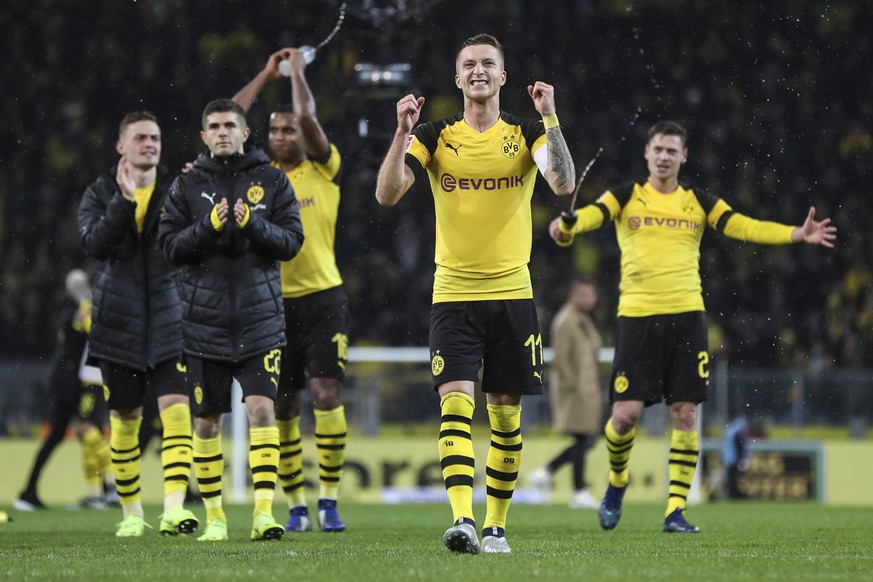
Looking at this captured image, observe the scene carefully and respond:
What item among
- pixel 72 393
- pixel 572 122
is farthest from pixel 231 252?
pixel 572 122

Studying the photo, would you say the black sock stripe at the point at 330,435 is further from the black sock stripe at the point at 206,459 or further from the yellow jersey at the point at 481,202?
the yellow jersey at the point at 481,202

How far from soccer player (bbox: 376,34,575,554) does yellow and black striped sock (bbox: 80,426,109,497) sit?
22.2ft

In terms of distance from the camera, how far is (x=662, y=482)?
14344mm

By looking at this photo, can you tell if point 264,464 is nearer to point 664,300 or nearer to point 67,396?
point 664,300

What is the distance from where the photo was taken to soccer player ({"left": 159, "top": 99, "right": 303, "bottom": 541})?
6.88 metres

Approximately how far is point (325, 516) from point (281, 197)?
2.15m

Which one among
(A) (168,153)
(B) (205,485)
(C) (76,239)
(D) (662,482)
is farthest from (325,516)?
(C) (76,239)

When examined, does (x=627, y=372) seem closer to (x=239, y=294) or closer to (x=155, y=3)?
(x=239, y=294)

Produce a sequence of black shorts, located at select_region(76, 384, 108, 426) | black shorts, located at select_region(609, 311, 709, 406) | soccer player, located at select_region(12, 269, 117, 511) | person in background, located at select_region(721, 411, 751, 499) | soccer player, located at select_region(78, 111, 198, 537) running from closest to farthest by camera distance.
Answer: soccer player, located at select_region(78, 111, 198, 537), black shorts, located at select_region(609, 311, 709, 406), soccer player, located at select_region(12, 269, 117, 511), black shorts, located at select_region(76, 384, 108, 426), person in background, located at select_region(721, 411, 751, 499)

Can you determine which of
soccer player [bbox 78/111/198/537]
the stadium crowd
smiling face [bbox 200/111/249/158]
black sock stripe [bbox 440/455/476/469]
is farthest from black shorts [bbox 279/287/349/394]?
the stadium crowd

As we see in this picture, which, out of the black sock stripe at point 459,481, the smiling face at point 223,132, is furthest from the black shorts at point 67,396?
the black sock stripe at point 459,481

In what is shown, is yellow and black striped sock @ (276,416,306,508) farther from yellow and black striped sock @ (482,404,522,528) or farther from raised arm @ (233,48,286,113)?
yellow and black striped sock @ (482,404,522,528)

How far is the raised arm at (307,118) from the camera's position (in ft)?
26.6

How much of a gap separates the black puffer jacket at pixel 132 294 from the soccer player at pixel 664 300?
223 cm
